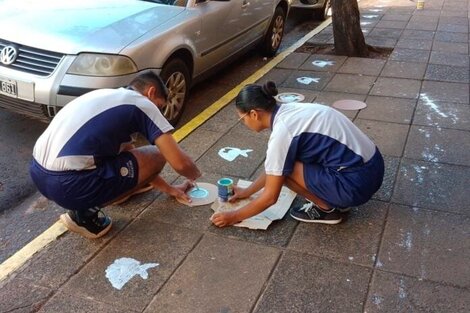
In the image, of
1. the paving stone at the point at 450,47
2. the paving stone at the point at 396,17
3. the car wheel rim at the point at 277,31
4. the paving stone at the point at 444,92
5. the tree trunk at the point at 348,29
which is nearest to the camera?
the paving stone at the point at 444,92

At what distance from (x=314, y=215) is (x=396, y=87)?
310 centimetres

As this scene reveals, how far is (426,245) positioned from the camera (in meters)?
2.93

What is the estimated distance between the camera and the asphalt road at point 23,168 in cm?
344

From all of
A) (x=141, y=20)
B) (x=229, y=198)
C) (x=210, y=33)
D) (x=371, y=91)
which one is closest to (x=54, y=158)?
(x=229, y=198)

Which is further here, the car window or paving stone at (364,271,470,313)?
the car window

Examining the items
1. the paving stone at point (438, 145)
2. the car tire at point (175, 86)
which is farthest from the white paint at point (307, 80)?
the paving stone at point (438, 145)

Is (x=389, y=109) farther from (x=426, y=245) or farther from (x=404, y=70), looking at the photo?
(x=426, y=245)

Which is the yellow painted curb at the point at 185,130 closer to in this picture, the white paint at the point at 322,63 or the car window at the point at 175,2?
the white paint at the point at 322,63

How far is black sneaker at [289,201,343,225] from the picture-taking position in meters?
3.15

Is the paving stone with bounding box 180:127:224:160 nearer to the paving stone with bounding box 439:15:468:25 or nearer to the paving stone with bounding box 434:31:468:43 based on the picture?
the paving stone with bounding box 434:31:468:43

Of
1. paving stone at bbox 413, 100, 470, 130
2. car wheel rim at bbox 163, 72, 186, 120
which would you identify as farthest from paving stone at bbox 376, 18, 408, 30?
car wheel rim at bbox 163, 72, 186, 120

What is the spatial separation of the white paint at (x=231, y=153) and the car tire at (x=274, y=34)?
3.36 meters

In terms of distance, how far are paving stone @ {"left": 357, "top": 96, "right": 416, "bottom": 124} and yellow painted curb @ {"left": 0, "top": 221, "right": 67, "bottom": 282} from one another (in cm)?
304

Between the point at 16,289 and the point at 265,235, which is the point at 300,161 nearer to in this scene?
the point at 265,235
